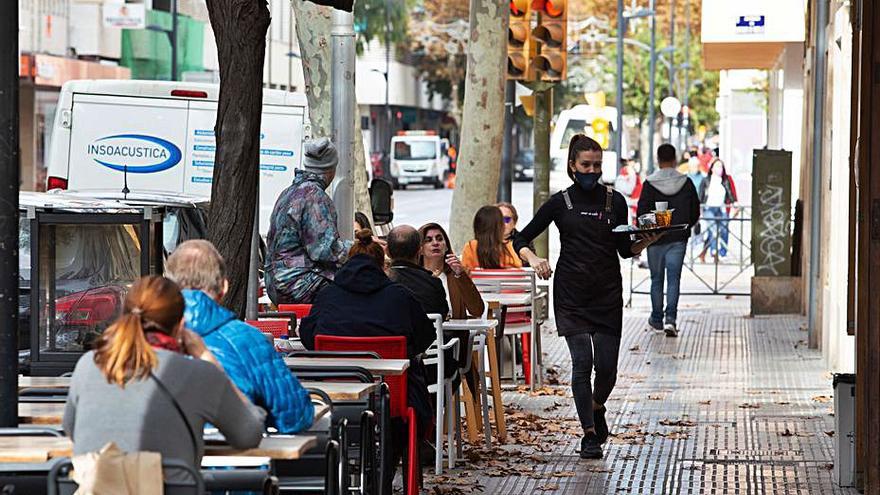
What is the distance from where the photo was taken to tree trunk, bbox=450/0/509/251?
66.0ft

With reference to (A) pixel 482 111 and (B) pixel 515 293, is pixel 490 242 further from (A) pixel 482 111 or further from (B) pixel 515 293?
(A) pixel 482 111

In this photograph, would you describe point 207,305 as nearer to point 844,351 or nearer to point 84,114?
point 844,351

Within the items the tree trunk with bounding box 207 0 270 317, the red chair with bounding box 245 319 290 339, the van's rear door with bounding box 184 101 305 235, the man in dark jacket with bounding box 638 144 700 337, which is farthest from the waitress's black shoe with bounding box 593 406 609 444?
the man in dark jacket with bounding box 638 144 700 337

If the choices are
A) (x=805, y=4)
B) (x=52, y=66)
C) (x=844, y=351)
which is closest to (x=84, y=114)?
(x=844, y=351)

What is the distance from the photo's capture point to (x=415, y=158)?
78375 millimetres

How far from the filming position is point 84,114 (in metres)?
18.0

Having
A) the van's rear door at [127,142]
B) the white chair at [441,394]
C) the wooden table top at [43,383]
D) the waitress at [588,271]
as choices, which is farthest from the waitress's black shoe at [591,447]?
the van's rear door at [127,142]

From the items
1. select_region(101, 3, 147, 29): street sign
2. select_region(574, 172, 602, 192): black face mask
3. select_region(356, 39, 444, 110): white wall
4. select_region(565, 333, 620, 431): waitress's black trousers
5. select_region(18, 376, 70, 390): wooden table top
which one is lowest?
select_region(565, 333, 620, 431): waitress's black trousers

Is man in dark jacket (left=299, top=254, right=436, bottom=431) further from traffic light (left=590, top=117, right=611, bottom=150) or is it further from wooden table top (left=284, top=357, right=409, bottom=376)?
traffic light (left=590, top=117, right=611, bottom=150)

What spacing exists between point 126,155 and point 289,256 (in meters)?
6.50

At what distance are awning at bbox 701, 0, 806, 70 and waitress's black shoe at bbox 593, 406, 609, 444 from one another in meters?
16.1

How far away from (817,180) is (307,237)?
737cm

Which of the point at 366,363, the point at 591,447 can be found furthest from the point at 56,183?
the point at 366,363

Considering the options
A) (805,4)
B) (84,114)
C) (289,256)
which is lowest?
(289,256)
